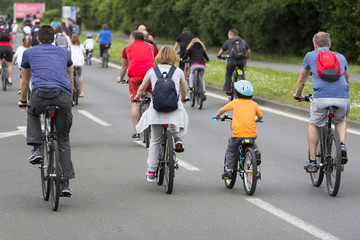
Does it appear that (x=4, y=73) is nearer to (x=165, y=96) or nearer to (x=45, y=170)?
(x=165, y=96)

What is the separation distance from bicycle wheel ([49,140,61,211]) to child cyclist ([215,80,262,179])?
76.2 inches

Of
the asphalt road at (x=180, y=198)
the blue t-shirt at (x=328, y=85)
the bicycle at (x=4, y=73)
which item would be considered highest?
the blue t-shirt at (x=328, y=85)

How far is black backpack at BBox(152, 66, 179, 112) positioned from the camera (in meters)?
8.56

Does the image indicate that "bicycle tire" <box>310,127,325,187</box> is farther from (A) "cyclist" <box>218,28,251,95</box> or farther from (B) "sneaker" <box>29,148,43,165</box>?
(A) "cyclist" <box>218,28,251,95</box>

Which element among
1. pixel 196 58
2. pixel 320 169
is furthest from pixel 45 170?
pixel 196 58

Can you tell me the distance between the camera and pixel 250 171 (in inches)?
332

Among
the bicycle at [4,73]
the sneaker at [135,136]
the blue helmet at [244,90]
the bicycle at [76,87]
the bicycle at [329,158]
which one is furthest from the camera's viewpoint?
the bicycle at [4,73]

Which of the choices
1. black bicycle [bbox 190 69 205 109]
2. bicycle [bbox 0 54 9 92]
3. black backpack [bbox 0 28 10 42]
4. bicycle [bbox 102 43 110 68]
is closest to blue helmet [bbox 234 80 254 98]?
black bicycle [bbox 190 69 205 109]

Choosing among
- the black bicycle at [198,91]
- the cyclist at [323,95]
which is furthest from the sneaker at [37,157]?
the black bicycle at [198,91]

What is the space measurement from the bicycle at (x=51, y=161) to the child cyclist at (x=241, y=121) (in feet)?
6.17

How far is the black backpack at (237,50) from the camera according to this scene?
1791cm

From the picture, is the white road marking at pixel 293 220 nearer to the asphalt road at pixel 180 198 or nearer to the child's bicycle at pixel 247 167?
the asphalt road at pixel 180 198

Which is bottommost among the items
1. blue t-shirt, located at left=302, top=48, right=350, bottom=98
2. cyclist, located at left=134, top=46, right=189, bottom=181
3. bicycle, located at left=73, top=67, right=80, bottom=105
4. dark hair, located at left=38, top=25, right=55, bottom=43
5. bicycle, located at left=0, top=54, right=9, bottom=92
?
bicycle, located at left=0, top=54, right=9, bottom=92

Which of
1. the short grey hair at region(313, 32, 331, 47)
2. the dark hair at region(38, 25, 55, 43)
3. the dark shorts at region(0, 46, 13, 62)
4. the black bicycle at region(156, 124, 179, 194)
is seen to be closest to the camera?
the dark hair at region(38, 25, 55, 43)
